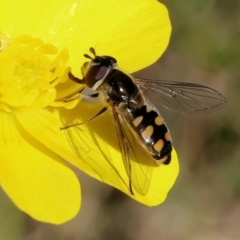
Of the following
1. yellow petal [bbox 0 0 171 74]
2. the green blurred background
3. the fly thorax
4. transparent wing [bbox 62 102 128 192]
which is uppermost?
yellow petal [bbox 0 0 171 74]

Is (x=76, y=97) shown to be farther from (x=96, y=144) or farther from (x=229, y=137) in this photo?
(x=229, y=137)

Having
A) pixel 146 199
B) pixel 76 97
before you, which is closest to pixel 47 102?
pixel 76 97

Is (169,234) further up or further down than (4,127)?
further down

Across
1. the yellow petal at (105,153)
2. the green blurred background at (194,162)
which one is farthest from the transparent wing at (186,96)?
the green blurred background at (194,162)

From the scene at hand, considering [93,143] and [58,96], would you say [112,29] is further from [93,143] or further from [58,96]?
[93,143]

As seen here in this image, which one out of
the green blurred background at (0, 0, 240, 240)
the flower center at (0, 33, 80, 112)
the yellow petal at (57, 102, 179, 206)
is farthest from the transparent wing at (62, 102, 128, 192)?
the green blurred background at (0, 0, 240, 240)

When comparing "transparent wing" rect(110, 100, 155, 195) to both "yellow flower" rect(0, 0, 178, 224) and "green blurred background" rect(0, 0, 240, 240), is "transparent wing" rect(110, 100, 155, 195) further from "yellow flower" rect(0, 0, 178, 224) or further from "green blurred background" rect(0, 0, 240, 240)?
"green blurred background" rect(0, 0, 240, 240)

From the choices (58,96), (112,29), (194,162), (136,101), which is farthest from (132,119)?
(194,162)
